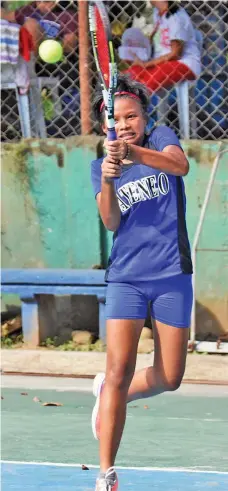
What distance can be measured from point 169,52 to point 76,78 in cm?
88

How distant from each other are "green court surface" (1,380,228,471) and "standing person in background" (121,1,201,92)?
2754mm

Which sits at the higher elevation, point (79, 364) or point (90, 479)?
point (90, 479)

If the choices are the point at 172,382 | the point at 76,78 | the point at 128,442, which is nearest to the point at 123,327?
the point at 172,382

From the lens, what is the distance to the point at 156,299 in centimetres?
436

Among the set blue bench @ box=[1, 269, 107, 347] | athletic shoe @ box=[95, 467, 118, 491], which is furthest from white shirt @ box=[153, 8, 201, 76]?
athletic shoe @ box=[95, 467, 118, 491]

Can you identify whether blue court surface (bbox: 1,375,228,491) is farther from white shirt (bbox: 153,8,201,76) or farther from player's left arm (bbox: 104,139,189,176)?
white shirt (bbox: 153,8,201,76)

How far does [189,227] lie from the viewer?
8.03 m

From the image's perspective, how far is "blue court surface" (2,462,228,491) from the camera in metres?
4.47

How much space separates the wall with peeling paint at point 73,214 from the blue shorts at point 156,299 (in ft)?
11.6

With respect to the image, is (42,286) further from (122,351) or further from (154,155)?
(154,155)

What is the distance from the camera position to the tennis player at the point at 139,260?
4.20 meters

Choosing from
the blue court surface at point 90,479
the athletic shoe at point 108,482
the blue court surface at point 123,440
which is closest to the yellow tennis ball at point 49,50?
the blue court surface at point 123,440

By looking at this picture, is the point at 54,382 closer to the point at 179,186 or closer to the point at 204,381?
the point at 204,381

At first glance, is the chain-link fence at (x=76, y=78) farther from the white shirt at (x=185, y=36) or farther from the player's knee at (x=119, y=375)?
the player's knee at (x=119, y=375)
